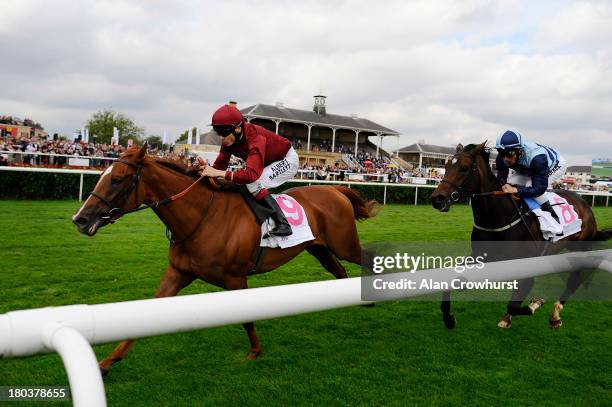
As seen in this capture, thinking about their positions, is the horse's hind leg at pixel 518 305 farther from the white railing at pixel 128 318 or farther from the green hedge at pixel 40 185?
the green hedge at pixel 40 185

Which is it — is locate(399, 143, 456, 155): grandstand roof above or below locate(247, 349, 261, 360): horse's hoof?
above

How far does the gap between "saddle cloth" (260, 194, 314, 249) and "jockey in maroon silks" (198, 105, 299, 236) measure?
2.1 inches

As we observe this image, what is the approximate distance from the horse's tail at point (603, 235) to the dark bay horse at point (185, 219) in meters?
3.35

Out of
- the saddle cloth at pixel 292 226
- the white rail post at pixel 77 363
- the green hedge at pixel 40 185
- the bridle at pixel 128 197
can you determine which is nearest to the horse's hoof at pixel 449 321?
the saddle cloth at pixel 292 226

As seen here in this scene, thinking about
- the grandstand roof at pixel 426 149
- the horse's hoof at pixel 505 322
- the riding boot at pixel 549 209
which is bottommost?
the horse's hoof at pixel 505 322

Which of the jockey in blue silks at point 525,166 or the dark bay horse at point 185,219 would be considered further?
the jockey in blue silks at point 525,166

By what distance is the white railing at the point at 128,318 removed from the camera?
0.87 meters

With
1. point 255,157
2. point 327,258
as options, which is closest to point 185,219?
point 255,157

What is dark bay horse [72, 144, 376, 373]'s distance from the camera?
10.3ft

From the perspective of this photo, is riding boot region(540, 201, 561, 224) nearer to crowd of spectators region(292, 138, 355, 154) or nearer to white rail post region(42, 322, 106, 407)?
white rail post region(42, 322, 106, 407)

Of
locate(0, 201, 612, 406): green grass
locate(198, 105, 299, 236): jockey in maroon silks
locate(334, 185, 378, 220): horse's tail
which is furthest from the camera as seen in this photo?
locate(334, 185, 378, 220): horse's tail

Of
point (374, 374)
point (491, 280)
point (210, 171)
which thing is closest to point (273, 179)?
point (210, 171)

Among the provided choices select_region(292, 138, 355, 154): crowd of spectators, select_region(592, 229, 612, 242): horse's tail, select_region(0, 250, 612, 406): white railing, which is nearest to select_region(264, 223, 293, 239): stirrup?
select_region(0, 250, 612, 406): white railing

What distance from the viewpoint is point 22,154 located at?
14.7 meters
